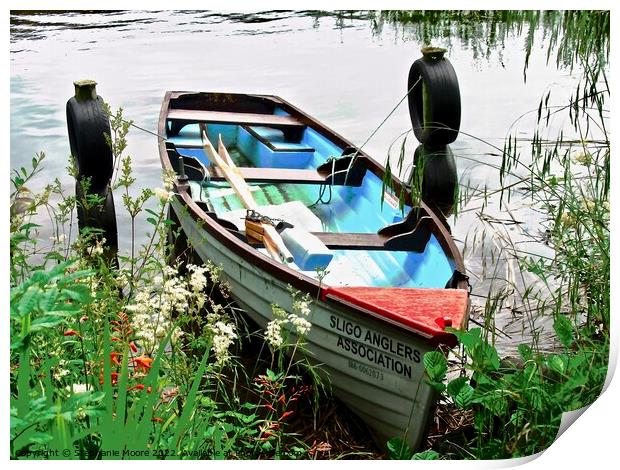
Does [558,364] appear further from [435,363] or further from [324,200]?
[324,200]

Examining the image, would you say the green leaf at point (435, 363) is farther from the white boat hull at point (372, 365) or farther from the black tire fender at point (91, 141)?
the black tire fender at point (91, 141)

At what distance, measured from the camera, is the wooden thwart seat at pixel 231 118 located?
4.85 meters

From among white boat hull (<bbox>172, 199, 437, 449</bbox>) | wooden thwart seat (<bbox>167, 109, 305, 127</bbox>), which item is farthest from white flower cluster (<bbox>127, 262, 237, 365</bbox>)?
wooden thwart seat (<bbox>167, 109, 305, 127</bbox>)

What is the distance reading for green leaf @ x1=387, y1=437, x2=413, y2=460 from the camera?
10.0ft

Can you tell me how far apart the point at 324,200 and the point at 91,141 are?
1.21m

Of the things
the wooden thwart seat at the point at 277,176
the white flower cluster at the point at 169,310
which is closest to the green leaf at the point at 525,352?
the white flower cluster at the point at 169,310

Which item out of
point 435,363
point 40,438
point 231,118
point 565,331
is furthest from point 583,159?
point 231,118

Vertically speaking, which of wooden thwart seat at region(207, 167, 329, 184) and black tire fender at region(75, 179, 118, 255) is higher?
black tire fender at region(75, 179, 118, 255)

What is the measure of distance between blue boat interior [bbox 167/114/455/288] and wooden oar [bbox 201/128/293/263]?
42mm

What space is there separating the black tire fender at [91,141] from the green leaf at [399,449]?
1092mm

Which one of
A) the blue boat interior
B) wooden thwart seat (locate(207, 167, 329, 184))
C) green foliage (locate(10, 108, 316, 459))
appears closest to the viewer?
green foliage (locate(10, 108, 316, 459))

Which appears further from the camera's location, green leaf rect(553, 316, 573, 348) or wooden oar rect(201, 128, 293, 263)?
wooden oar rect(201, 128, 293, 263)

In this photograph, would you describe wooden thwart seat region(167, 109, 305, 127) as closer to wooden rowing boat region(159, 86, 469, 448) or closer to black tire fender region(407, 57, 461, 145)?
wooden rowing boat region(159, 86, 469, 448)
